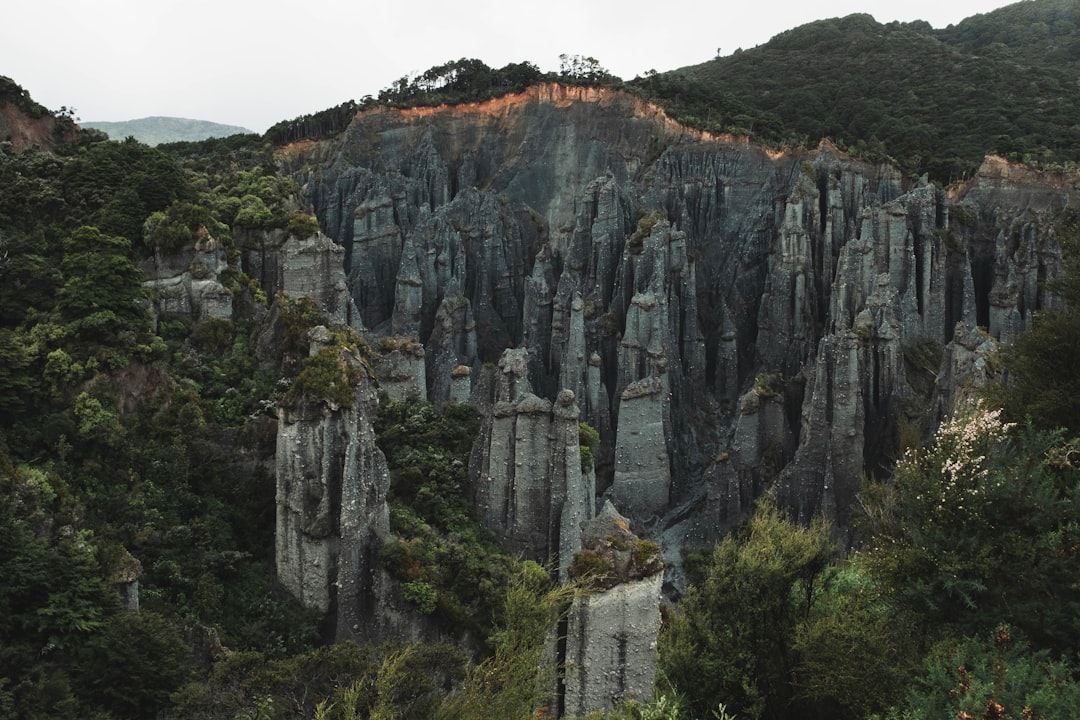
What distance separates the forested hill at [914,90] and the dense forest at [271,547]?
4046 centimetres

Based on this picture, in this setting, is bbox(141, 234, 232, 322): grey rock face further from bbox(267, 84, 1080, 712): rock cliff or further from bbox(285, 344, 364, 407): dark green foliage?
bbox(285, 344, 364, 407): dark green foliage

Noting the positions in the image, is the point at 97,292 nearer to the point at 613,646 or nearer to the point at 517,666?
the point at 517,666

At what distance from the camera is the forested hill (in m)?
61.2

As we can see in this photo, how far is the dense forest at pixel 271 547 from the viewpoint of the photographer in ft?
41.6

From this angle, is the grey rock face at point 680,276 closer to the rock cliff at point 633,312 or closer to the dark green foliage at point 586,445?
the rock cliff at point 633,312

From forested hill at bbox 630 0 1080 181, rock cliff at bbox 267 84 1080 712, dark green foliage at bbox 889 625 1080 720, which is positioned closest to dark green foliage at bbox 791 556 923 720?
dark green foliage at bbox 889 625 1080 720

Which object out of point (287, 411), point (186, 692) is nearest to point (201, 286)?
point (287, 411)

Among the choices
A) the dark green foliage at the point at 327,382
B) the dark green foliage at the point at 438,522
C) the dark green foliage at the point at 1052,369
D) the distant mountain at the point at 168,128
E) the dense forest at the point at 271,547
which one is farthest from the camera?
the distant mountain at the point at 168,128

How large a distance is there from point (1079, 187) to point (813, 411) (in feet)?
85.8

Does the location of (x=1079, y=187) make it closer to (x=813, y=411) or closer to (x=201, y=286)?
(x=813, y=411)

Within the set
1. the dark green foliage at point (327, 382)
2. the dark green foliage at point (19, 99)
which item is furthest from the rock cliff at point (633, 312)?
the dark green foliage at point (19, 99)

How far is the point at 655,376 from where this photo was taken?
139 ft

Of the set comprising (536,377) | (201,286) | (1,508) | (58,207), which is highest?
(58,207)

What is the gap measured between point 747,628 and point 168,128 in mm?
119365
